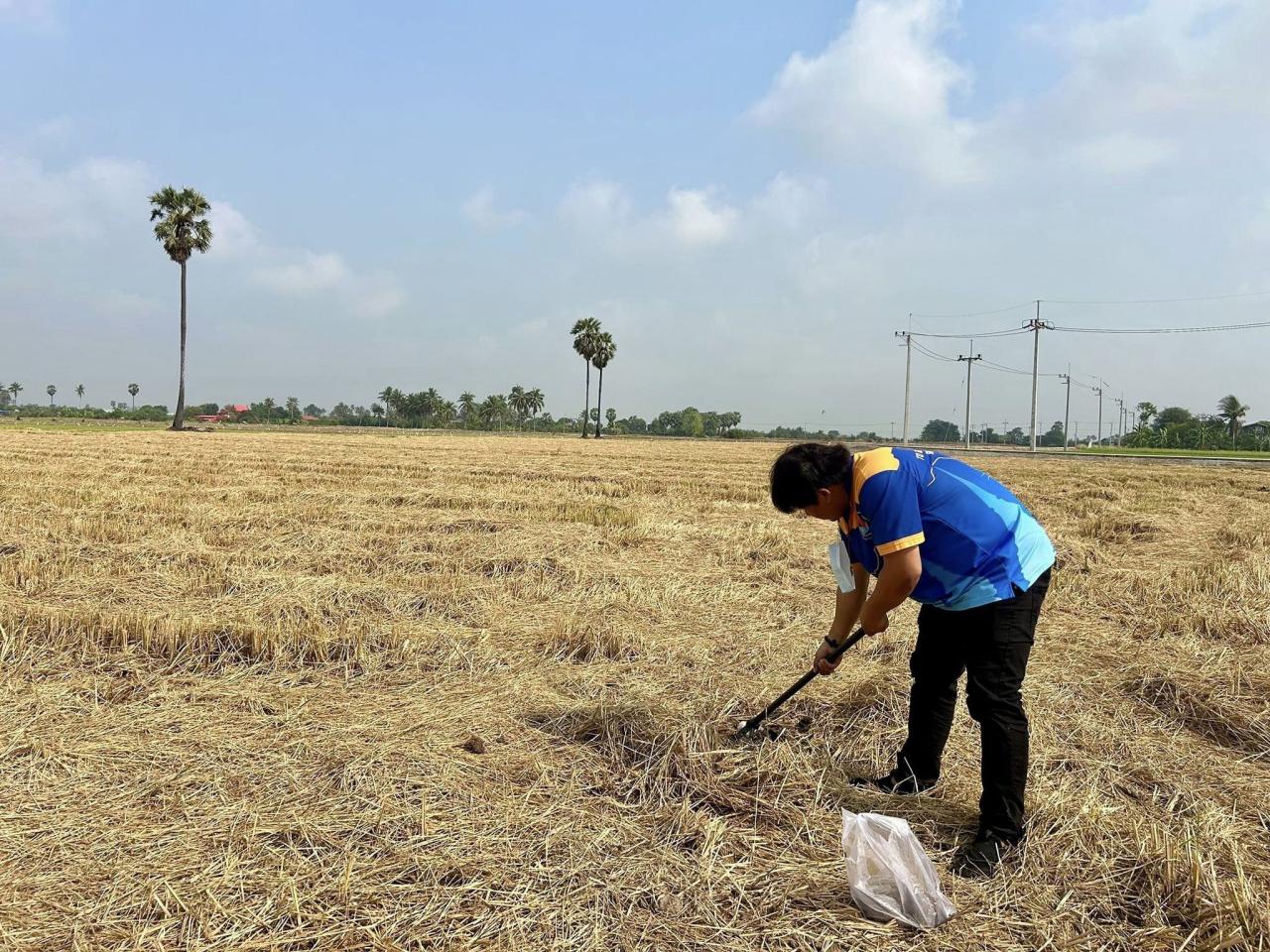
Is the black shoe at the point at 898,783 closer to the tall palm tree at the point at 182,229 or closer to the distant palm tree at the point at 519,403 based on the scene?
the tall palm tree at the point at 182,229

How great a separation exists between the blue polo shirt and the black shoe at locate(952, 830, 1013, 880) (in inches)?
32.7

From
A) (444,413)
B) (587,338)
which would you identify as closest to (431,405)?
(444,413)

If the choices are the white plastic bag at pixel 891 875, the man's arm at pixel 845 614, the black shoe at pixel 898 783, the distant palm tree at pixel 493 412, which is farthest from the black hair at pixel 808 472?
the distant palm tree at pixel 493 412

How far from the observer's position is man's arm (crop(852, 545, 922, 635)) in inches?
99.0

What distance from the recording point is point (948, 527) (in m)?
2.63

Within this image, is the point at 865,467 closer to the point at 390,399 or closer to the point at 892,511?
the point at 892,511

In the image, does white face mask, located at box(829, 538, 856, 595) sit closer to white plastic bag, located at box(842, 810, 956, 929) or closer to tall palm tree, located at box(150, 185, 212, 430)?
white plastic bag, located at box(842, 810, 956, 929)

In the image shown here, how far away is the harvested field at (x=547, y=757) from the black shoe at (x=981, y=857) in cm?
6

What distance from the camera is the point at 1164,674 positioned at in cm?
420

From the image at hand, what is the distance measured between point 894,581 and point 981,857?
103 centimetres

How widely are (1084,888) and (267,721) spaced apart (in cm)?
348

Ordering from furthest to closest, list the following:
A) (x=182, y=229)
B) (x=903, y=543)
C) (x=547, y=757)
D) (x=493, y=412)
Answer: (x=493, y=412)
(x=182, y=229)
(x=547, y=757)
(x=903, y=543)

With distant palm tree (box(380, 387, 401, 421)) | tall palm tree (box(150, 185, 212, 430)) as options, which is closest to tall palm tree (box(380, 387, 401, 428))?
distant palm tree (box(380, 387, 401, 421))

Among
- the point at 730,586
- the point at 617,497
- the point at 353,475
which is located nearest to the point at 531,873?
the point at 730,586
